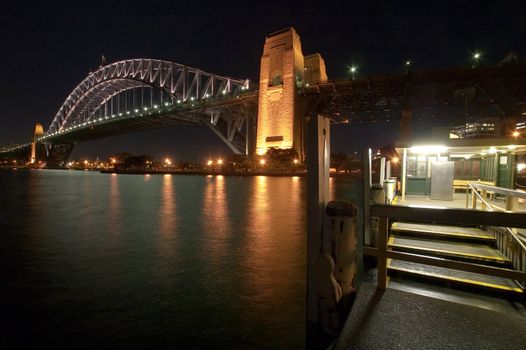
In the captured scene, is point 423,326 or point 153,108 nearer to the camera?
point 423,326

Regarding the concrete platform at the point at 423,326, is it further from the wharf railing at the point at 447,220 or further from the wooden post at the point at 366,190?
the wooden post at the point at 366,190

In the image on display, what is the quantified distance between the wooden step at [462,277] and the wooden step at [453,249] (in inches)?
13.8

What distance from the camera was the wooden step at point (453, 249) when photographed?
6.48 m

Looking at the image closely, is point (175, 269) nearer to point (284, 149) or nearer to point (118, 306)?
point (118, 306)

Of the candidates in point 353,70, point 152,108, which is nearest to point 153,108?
point 152,108

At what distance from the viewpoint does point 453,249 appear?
283 inches

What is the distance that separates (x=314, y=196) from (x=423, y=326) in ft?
6.52

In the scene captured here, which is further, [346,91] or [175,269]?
[346,91]

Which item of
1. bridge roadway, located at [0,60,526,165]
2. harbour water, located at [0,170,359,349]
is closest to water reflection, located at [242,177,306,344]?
harbour water, located at [0,170,359,349]

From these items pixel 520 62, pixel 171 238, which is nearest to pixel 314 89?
pixel 520 62

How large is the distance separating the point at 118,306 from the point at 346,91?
67.1 metres

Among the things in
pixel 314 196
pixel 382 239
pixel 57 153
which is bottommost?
pixel 382 239

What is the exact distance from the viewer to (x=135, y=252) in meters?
10.6

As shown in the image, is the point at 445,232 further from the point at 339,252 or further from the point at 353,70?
the point at 353,70
